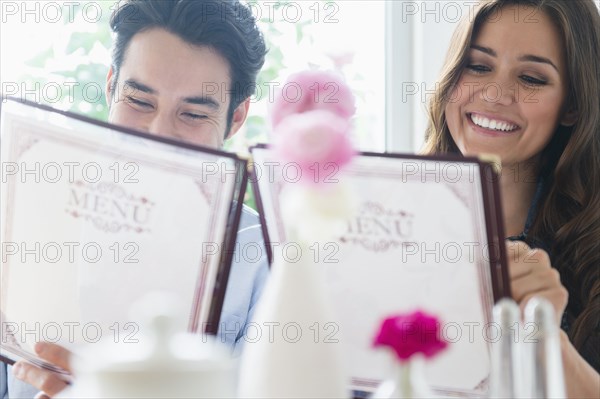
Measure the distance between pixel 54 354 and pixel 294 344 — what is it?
1.04 ft

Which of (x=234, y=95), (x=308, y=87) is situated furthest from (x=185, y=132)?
(x=308, y=87)

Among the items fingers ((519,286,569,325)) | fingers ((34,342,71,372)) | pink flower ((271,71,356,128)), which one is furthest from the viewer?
fingers ((519,286,569,325))

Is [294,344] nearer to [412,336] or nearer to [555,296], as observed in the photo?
[412,336]

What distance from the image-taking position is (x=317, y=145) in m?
0.56

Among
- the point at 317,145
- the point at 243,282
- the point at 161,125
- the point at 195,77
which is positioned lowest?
the point at 317,145

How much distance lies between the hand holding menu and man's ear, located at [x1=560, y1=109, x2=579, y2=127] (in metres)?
0.83

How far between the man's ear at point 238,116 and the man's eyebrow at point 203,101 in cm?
10

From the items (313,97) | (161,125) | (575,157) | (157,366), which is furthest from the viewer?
(575,157)

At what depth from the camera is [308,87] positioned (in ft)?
2.16

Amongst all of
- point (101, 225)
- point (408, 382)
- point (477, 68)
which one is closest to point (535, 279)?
point (408, 382)

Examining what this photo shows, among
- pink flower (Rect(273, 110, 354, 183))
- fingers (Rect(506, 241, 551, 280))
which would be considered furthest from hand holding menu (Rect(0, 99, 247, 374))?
fingers (Rect(506, 241, 551, 280))

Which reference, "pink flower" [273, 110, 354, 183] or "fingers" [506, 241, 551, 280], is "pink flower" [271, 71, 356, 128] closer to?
"pink flower" [273, 110, 354, 183]

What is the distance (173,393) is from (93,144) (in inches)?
12.6

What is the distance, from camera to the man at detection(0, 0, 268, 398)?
1267mm
